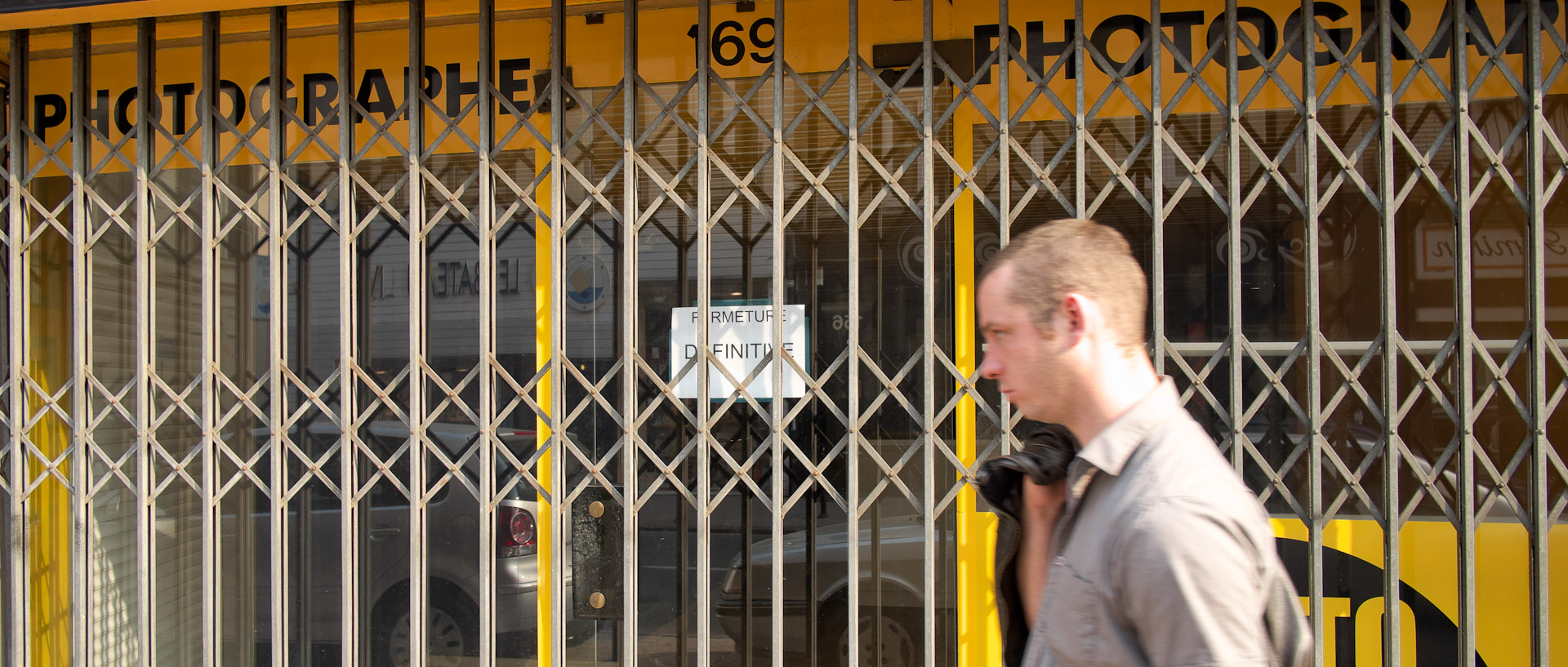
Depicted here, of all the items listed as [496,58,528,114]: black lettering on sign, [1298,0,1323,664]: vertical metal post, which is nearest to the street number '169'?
[496,58,528,114]: black lettering on sign

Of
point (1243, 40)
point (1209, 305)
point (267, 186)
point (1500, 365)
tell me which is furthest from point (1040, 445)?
point (267, 186)

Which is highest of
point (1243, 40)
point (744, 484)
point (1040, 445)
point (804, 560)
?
point (1243, 40)

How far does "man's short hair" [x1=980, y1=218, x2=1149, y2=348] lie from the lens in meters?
1.58

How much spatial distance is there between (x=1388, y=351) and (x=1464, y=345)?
23 centimetres

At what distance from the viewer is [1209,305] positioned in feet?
11.5

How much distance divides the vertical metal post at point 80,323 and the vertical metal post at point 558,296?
195 cm

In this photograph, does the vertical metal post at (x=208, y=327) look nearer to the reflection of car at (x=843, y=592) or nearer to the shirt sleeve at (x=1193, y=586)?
the reflection of car at (x=843, y=592)

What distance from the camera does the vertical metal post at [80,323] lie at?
12.8 feet

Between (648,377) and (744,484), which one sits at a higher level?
(648,377)

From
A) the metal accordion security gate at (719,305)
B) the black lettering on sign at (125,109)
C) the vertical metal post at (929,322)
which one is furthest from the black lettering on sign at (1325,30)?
the black lettering on sign at (125,109)

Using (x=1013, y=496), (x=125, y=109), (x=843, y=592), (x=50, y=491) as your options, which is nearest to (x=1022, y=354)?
(x=1013, y=496)

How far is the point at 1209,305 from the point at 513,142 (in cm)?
276

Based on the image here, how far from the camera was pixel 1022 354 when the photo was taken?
1612mm

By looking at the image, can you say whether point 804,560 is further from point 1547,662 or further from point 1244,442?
point 1547,662
